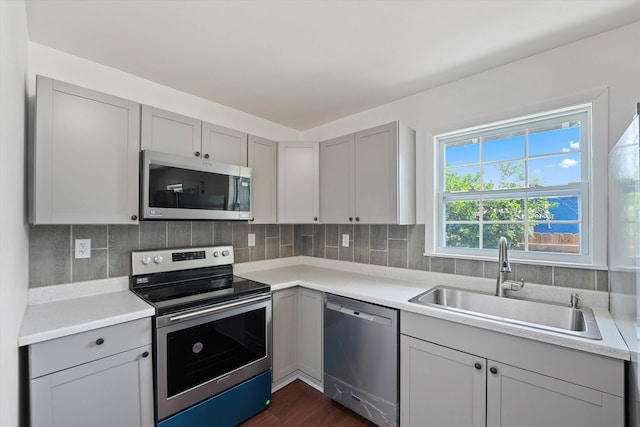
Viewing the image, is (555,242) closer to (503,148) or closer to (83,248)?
(503,148)

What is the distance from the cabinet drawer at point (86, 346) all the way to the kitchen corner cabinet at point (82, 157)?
24.3 inches

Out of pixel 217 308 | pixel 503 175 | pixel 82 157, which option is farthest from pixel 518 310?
pixel 82 157

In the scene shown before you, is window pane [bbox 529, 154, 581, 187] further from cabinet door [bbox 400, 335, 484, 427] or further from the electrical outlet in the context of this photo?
the electrical outlet

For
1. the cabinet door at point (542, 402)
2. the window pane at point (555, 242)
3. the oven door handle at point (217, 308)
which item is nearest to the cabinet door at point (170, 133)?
the oven door handle at point (217, 308)

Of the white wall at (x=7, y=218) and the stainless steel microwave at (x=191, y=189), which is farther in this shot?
the stainless steel microwave at (x=191, y=189)

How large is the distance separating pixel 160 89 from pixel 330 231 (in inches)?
76.7

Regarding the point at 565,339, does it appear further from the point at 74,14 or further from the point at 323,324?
the point at 74,14

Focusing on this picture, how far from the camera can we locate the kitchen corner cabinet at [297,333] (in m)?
2.21

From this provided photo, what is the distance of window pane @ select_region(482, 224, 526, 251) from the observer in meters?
1.89

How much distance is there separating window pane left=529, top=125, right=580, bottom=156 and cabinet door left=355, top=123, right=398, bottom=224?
890 mm

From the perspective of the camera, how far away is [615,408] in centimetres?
111

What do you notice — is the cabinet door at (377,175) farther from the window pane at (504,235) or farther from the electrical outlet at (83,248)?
the electrical outlet at (83,248)

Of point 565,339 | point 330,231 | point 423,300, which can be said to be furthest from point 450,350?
point 330,231

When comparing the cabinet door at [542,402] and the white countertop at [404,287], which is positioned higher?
the white countertop at [404,287]
